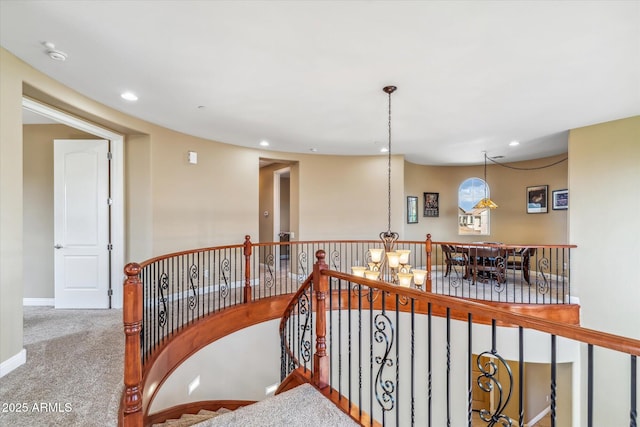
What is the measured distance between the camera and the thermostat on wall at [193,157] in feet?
16.8

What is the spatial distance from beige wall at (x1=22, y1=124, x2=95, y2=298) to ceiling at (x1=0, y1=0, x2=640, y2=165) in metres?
1.63

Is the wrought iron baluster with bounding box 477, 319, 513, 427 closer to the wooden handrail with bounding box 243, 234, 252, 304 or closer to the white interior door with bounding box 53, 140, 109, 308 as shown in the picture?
the wooden handrail with bounding box 243, 234, 252, 304

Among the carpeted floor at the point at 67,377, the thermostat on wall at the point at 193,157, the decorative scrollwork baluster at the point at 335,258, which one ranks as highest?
the thermostat on wall at the point at 193,157

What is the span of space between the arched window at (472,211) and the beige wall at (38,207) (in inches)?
341

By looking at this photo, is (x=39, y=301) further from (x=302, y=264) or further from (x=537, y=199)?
(x=537, y=199)

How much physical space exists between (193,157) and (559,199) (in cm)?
800

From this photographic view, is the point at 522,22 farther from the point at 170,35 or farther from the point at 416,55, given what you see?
the point at 170,35

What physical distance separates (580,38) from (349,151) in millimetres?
4273

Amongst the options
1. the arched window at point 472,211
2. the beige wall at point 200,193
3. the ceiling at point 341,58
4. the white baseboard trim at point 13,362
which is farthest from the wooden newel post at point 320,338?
the arched window at point 472,211

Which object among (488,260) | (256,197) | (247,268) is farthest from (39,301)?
(488,260)

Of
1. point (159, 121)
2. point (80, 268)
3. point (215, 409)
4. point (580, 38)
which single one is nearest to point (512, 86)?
point (580, 38)

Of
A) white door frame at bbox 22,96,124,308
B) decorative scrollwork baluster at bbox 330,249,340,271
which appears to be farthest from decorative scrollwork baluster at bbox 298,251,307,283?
white door frame at bbox 22,96,124,308

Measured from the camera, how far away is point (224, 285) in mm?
5512

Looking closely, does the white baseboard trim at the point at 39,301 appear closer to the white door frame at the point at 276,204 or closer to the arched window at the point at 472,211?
the white door frame at the point at 276,204
